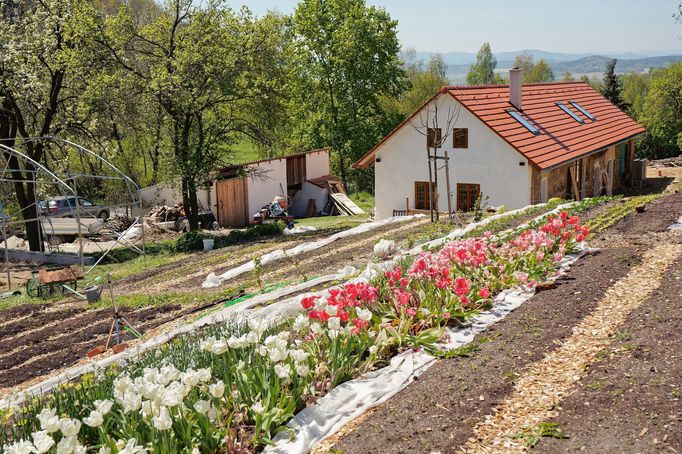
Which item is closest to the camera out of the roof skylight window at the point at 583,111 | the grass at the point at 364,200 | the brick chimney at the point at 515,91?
the brick chimney at the point at 515,91

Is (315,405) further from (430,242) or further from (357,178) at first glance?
Answer: (357,178)

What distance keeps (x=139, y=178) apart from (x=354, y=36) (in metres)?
13.8

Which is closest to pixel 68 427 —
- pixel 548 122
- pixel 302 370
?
pixel 302 370

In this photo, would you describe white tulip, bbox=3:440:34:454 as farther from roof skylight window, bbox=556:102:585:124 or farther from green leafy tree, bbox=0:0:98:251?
roof skylight window, bbox=556:102:585:124

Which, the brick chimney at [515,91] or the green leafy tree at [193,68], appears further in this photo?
the brick chimney at [515,91]

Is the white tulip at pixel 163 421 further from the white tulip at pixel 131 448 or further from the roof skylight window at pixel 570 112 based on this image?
the roof skylight window at pixel 570 112

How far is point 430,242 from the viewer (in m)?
13.4

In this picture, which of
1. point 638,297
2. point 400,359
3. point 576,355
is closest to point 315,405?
point 400,359

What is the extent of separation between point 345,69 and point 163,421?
114 ft

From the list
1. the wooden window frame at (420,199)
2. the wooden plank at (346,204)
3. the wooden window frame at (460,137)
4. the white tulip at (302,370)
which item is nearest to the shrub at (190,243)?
the wooden window frame at (420,199)

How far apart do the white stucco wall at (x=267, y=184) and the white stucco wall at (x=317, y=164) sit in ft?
8.83

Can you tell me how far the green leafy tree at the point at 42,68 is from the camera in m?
21.5

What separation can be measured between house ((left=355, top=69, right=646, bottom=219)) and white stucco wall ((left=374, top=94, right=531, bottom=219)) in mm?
33

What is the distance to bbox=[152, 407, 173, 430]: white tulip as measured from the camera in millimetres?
4547
